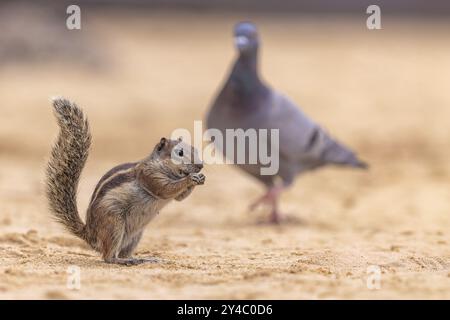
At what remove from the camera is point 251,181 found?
10578 millimetres

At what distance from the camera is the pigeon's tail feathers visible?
8502 mm

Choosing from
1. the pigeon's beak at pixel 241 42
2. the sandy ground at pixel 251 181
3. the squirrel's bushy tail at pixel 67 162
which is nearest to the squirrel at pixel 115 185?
the squirrel's bushy tail at pixel 67 162

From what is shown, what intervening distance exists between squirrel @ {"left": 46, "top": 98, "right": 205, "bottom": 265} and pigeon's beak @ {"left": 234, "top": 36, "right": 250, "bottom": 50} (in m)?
3.15

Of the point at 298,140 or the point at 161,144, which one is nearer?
the point at 161,144

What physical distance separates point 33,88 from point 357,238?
36.2 feet

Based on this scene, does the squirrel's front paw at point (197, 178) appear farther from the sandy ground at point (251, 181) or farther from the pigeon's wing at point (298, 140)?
the pigeon's wing at point (298, 140)

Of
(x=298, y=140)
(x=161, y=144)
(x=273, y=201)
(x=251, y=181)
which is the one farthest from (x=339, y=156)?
(x=161, y=144)

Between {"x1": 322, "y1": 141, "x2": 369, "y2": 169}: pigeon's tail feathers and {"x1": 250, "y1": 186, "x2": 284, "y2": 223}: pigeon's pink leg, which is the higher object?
{"x1": 322, "y1": 141, "x2": 369, "y2": 169}: pigeon's tail feathers

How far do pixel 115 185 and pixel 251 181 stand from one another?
5490 millimetres

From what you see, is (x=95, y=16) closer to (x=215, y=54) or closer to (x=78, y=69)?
(x=215, y=54)

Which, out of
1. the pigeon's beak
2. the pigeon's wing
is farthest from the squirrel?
the pigeon's beak

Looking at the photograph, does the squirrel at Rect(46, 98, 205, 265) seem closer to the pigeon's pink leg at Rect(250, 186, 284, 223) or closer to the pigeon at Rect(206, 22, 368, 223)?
the pigeon at Rect(206, 22, 368, 223)

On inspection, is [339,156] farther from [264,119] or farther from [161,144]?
[161,144]

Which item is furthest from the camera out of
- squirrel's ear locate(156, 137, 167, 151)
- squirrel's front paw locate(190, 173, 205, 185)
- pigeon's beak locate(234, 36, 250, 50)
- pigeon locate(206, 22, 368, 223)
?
pigeon's beak locate(234, 36, 250, 50)
